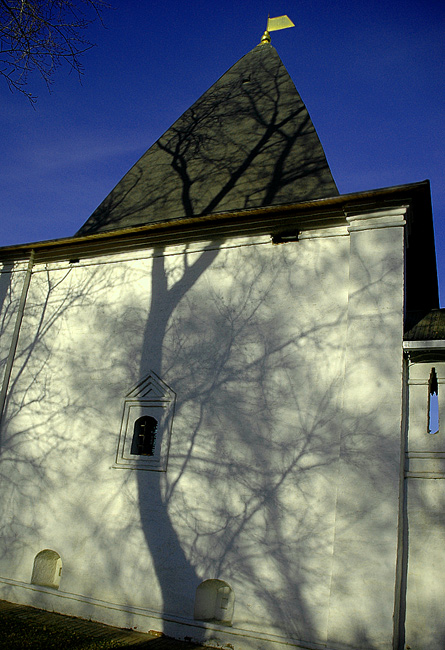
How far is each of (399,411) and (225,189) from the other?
16.4 ft

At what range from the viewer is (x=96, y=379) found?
8.62 meters

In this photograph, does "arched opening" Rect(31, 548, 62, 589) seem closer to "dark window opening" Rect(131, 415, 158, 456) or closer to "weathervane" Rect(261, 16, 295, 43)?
"dark window opening" Rect(131, 415, 158, 456)

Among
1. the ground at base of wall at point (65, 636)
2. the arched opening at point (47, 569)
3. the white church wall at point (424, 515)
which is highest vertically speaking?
the white church wall at point (424, 515)

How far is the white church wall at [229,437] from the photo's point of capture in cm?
631

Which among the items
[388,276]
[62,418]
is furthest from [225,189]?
[62,418]

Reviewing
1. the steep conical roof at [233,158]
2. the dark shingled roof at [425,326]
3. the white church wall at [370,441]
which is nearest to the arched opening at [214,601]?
the white church wall at [370,441]

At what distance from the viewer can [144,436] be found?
26.3 ft

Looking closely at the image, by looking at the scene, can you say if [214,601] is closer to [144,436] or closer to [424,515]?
[144,436]

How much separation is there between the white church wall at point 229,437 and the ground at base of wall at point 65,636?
10.1 inches

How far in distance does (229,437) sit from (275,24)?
9956mm

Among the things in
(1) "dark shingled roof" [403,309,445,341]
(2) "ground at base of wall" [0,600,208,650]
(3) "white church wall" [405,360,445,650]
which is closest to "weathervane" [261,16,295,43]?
(1) "dark shingled roof" [403,309,445,341]

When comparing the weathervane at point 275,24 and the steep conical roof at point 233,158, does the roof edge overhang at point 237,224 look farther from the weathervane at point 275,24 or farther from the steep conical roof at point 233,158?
the weathervane at point 275,24

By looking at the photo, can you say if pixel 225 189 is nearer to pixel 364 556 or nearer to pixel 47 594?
pixel 364 556

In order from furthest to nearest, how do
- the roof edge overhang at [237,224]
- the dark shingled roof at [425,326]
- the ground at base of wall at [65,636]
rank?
the roof edge overhang at [237,224], the dark shingled roof at [425,326], the ground at base of wall at [65,636]
